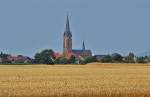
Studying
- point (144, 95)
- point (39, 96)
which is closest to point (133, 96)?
point (144, 95)

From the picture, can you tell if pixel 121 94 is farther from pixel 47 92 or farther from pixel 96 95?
pixel 47 92

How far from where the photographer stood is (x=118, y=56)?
646 ft

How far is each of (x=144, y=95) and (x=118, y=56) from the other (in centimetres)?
16904

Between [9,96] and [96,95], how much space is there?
4.61 m

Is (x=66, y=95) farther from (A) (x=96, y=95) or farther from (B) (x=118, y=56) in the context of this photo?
(B) (x=118, y=56)

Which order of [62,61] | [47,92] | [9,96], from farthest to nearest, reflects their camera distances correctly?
[62,61], [47,92], [9,96]

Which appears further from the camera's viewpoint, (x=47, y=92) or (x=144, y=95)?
(x=47, y=92)

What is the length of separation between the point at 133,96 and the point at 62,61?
163124 mm

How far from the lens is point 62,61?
191125mm

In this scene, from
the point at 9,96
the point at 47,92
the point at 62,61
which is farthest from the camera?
the point at 62,61

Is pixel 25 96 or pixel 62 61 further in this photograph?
pixel 62 61

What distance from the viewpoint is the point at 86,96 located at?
28.2m

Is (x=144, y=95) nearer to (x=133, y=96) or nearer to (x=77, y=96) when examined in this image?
(x=133, y=96)

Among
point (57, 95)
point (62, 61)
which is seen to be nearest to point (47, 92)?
point (57, 95)
